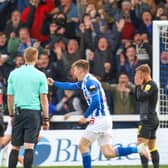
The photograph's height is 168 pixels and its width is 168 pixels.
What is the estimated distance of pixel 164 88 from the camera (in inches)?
693

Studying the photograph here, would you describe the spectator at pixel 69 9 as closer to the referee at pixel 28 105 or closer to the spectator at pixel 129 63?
the spectator at pixel 129 63

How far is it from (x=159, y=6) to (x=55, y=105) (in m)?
3.19

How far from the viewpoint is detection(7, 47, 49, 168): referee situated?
1325 cm

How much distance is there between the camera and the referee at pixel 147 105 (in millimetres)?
14602

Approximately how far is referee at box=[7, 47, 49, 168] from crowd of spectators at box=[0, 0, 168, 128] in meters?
4.62

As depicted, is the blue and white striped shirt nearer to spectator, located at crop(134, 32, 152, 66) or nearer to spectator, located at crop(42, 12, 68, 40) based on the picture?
spectator, located at crop(134, 32, 152, 66)

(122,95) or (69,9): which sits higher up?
(69,9)

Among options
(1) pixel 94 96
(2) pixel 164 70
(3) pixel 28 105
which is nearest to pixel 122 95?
(2) pixel 164 70

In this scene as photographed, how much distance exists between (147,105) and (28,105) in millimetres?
2439

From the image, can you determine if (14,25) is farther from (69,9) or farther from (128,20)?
(128,20)

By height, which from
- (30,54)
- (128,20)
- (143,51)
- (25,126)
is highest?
(128,20)

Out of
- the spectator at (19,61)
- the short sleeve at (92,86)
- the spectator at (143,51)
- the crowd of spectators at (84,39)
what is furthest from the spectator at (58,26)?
the short sleeve at (92,86)

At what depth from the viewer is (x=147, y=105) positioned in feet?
48.5

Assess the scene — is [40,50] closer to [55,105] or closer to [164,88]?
[55,105]
